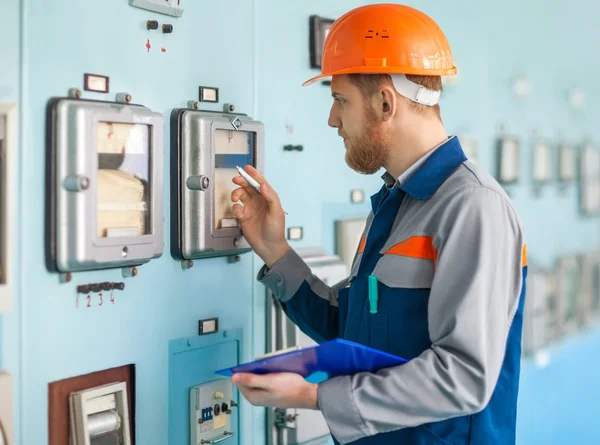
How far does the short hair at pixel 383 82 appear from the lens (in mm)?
1526

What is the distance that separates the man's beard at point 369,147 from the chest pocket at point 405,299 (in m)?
0.19

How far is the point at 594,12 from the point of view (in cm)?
358

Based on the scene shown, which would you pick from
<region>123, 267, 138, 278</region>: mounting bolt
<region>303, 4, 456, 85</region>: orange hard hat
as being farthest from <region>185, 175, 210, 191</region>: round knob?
<region>303, 4, 456, 85</region>: orange hard hat

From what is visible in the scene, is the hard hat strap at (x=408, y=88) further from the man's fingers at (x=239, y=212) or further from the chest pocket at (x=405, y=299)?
the man's fingers at (x=239, y=212)

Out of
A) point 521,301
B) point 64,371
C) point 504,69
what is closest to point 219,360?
point 64,371

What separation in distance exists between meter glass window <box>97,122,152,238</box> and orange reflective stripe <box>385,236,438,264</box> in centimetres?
54

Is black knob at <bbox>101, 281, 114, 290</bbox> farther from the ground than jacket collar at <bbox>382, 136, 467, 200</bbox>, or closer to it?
closer to it

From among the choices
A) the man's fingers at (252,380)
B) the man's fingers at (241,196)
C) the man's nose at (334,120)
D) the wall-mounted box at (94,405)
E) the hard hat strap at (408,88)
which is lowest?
the wall-mounted box at (94,405)

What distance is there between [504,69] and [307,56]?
1268 mm

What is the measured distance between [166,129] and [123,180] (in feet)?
0.62

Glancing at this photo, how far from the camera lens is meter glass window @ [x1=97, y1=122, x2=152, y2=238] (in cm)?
144

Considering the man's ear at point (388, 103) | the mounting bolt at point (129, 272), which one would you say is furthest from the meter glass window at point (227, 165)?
the man's ear at point (388, 103)

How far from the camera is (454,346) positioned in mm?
1324

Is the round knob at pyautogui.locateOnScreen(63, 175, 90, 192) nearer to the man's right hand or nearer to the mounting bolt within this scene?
the mounting bolt
